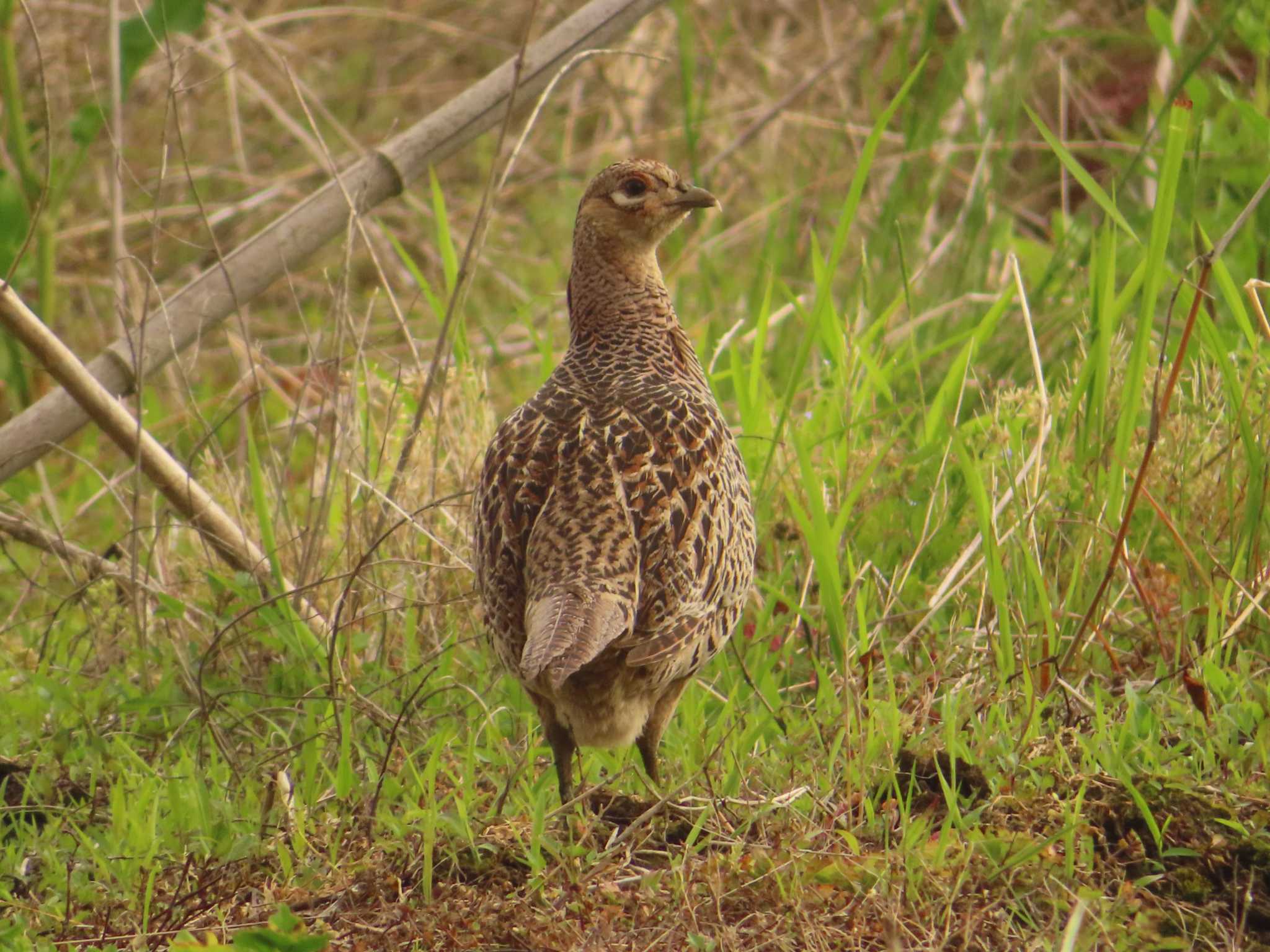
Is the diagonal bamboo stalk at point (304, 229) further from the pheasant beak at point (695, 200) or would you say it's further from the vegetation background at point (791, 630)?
the pheasant beak at point (695, 200)

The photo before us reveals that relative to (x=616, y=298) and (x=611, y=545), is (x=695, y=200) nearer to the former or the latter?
(x=616, y=298)

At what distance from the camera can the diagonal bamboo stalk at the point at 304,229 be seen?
14.1ft

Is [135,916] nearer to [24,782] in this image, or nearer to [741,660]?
[24,782]

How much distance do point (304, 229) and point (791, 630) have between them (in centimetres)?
178

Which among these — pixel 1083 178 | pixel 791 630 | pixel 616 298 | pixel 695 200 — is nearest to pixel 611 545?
pixel 791 630

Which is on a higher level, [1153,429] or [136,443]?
[136,443]

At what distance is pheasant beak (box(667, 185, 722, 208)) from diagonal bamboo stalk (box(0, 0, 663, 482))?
520 mm

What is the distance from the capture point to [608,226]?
170 inches

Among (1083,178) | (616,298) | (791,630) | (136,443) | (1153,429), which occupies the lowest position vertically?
(791,630)

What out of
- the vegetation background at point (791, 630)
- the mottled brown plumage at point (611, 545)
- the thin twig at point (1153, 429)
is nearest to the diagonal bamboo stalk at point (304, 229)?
the vegetation background at point (791, 630)

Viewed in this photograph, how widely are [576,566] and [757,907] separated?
81 centimetres

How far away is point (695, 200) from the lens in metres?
4.31

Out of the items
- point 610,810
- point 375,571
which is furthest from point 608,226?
point 610,810

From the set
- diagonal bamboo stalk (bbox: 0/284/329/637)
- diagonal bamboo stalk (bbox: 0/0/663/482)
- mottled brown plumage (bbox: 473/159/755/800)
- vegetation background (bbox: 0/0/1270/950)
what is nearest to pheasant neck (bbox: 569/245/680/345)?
mottled brown plumage (bbox: 473/159/755/800)
